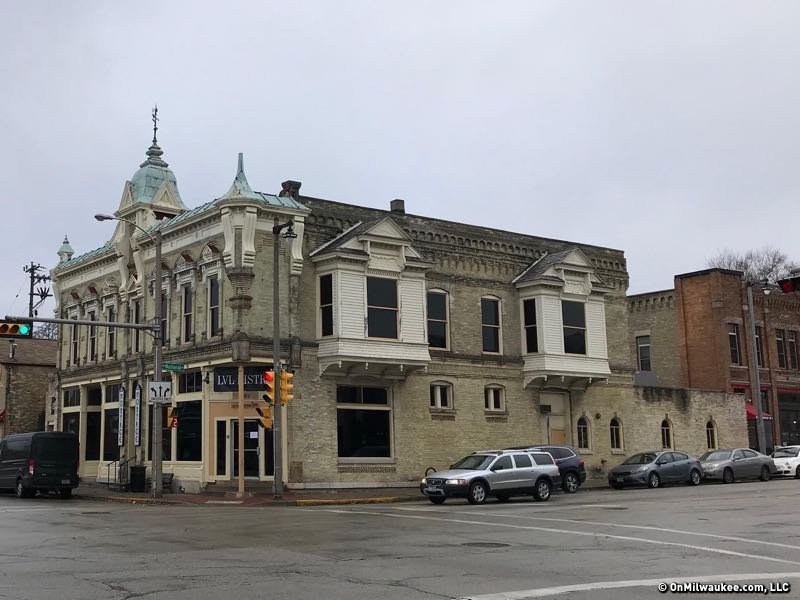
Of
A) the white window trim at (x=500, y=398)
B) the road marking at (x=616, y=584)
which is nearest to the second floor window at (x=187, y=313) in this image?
the white window trim at (x=500, y=398)

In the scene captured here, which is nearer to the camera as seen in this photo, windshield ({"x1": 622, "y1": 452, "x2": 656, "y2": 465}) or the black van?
the black van

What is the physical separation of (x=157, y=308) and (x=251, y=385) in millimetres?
4067

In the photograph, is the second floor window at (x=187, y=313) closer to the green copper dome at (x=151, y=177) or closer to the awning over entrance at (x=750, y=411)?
the green copper dome at (x=151, y=177)

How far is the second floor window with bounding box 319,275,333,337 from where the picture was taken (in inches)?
1257

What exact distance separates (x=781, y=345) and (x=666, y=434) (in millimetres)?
14765

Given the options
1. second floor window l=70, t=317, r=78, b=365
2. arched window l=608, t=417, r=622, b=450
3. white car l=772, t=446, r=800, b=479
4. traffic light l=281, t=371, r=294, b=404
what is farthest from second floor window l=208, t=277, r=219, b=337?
white car l=772, t=446, r=800, b=479

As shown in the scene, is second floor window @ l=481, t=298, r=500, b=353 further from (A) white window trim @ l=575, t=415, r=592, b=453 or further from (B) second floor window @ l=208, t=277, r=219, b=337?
(B) second floor window @ l=208, t=277, r=219, b=337

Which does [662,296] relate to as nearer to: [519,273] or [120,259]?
[519,273]

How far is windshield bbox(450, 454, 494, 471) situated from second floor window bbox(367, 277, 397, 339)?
23.5 ft

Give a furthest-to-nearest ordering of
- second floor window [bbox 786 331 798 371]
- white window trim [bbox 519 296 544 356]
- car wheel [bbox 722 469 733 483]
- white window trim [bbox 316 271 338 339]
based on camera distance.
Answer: second floor window [bbox 786 331 798 371]
white window trim [bbox 519 296 544 356]
car wheel [bbox 722 469 733 483]
white window trim [bbox 316 271 338 339]

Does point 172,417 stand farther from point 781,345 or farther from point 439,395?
point 781,345

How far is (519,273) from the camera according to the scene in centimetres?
3831

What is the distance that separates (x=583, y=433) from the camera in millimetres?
39438

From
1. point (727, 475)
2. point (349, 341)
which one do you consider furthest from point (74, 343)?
point (727, 475)
